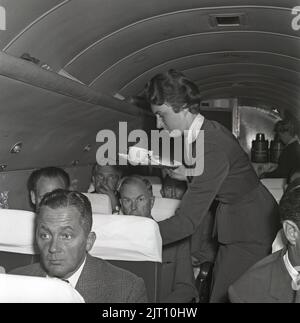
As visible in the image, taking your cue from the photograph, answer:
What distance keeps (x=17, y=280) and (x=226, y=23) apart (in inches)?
181

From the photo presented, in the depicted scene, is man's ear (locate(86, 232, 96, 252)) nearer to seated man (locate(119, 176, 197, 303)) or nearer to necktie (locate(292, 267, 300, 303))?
seated man (locate(119, 176, 197, 303))

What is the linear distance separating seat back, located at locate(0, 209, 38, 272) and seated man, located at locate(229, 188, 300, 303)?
140 cm

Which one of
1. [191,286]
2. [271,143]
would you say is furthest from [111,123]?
[271,143]

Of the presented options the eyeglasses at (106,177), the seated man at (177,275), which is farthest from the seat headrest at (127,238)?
the eyeglasses at (106,177)

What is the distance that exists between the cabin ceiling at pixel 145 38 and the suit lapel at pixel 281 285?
7.80 ft

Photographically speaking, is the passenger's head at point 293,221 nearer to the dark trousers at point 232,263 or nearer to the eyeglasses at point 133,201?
the dark trousers at point 232,263

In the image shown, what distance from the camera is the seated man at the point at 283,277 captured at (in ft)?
7.18

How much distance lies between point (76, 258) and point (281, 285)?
1057 mm

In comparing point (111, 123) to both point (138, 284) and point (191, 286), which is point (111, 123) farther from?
point (138, 284)

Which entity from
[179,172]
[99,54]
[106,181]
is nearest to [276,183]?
[106,181]

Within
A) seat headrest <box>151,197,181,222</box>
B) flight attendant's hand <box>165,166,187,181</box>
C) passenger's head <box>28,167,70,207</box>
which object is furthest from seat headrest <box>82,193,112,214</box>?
flight attendant's hand <box>165,166,187,181</box>

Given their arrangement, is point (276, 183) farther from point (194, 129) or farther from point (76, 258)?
point (76, 258)

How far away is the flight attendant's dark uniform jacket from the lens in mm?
3070
